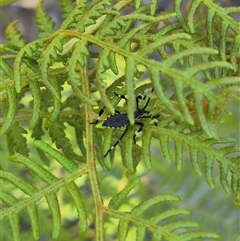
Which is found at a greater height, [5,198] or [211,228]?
[211,228]

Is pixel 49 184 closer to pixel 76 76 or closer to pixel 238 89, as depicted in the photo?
pixel 76 76

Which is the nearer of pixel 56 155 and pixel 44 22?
pixel 56 155

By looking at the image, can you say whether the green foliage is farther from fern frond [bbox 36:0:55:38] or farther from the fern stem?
fern frond [bbox 36:0:55:38]

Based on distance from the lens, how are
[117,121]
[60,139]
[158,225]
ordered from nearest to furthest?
[158,225] → [117,121] → [60,139]

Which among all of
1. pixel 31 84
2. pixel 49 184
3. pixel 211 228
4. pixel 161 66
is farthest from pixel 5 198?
pixel 211 228

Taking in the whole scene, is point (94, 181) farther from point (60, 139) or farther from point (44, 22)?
point (44, 22)

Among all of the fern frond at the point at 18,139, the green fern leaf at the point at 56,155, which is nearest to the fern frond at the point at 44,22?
the fern frond at the point at 18,139

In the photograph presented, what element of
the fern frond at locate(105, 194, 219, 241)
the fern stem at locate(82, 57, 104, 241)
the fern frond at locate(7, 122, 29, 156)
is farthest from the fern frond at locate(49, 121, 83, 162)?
the fern frond at locate(105, 194, 219, 241)

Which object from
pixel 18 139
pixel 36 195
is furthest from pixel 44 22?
pixel 36 195
